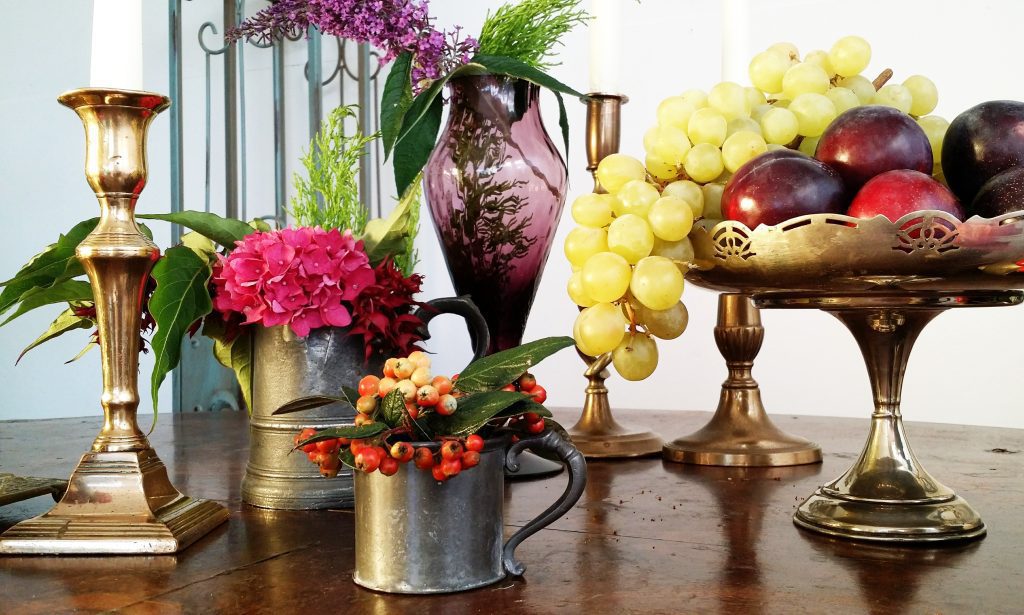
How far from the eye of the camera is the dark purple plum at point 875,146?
1.87 ft

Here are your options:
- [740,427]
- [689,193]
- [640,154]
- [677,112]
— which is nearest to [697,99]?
[677,112]

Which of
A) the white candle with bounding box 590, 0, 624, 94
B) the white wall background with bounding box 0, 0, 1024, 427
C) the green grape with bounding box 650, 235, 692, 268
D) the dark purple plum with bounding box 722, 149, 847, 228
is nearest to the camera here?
the dark purple plum with bounding box 722, 149, 847, 228

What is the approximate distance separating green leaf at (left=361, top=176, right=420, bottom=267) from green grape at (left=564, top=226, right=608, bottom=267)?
4.9 inches

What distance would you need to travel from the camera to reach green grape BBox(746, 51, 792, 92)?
772 mm

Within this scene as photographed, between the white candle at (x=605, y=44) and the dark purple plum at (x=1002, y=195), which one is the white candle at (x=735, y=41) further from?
the dark purple plum at (x=1002, y=195)

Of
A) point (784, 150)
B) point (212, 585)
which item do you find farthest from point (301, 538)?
point (784, 150)

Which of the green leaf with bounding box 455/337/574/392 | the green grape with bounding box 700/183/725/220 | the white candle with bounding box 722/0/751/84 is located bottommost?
the green leaf with bounding box 455/337/574/392

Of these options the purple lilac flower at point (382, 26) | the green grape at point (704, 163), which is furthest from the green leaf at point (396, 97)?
the green grape at point (704, 163)

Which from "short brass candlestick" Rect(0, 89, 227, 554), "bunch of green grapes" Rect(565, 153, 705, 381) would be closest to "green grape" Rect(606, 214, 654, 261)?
"bunch of green grapes" Rect(565, 153, 705, 381)

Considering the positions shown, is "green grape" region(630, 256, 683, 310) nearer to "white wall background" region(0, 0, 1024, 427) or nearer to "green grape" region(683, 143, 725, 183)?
"green grape" region(683, 143, 725, 183)

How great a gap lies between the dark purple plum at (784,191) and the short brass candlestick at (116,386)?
1.19ft

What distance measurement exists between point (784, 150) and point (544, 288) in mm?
2528

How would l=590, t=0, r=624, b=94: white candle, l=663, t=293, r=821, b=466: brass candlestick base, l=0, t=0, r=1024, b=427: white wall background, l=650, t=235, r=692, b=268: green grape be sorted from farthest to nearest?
1. l=0, t=0, r=1024, b=427: white wall background
2. l=590, t=0, r=624, b=94: white candle
3. l=663, t=293, r=821, b=466: brass candlestick base
4. l=650, t=235, r=692, b=268: green grape

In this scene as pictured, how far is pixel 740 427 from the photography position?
35.3 inches
